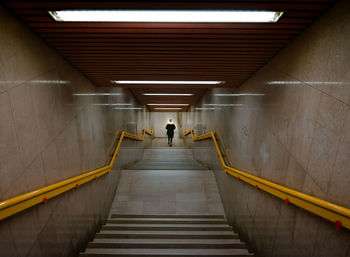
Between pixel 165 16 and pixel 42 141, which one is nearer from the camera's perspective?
pixel 165 16

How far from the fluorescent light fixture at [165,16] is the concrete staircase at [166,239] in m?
2.92

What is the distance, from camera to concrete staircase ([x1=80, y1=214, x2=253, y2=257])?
3.16m

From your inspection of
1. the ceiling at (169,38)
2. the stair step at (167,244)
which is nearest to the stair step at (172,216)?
the stair step at (167,244)

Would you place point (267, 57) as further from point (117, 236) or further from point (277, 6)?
point (117, 236)

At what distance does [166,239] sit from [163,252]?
50 centimetres

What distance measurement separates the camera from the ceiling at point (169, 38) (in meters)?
1.71

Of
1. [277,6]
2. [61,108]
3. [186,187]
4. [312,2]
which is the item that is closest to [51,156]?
[61,108]

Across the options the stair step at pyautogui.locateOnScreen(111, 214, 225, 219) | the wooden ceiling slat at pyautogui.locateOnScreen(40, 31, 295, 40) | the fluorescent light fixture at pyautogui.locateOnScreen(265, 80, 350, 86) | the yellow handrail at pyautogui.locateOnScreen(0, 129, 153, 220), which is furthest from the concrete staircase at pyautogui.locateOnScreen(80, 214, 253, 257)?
the wooden ceiling slat at pyautogui.locateOnScreen(40, 31, 295, 40)

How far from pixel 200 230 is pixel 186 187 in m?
1.95

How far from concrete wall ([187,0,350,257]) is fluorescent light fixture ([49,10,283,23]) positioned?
1.68 ft

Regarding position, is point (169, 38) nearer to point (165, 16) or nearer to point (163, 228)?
point (165, 16)

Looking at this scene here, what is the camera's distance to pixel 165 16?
1.88m

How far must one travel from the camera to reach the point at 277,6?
170cm

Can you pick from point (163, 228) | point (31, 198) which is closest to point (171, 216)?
point (163, 228)
